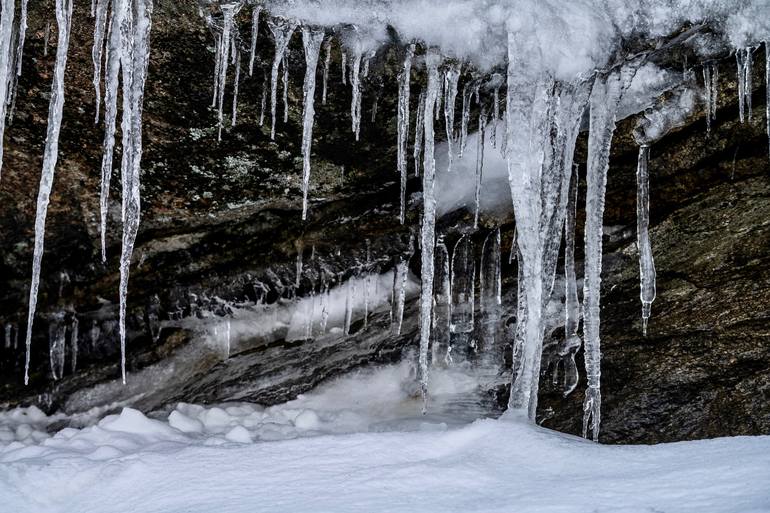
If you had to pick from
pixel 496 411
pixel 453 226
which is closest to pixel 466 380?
pixel 496 411

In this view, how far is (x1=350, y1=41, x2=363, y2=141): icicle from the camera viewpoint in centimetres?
372

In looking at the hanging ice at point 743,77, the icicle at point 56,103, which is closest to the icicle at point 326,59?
the icicle at point 56,103

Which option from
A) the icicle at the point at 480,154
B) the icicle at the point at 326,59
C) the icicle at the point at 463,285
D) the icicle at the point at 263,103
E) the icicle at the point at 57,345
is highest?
the icicle at the point at 326,59

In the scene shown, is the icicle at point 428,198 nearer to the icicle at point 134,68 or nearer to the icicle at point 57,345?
the icicle at point 134,68

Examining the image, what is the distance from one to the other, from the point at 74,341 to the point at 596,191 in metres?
3.65

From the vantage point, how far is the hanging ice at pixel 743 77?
3713mm

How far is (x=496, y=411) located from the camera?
16.9 ft

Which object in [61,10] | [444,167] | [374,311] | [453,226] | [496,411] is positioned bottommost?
[496,411]

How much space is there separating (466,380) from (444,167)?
5.12ft

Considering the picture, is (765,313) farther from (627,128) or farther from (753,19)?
(753,19)

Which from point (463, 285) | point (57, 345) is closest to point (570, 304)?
point (463, 285)

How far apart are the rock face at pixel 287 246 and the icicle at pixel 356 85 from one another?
9cm

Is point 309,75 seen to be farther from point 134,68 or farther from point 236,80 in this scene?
point 134,68

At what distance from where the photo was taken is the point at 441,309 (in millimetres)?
5082
